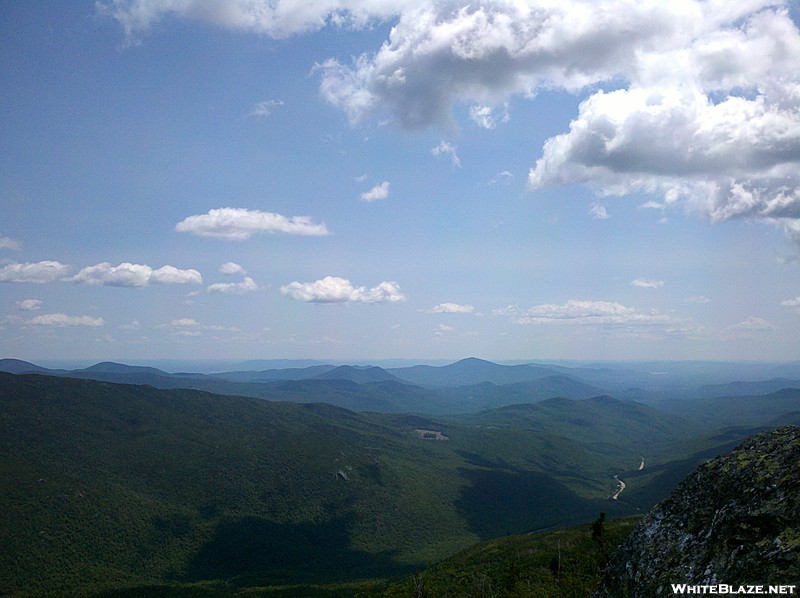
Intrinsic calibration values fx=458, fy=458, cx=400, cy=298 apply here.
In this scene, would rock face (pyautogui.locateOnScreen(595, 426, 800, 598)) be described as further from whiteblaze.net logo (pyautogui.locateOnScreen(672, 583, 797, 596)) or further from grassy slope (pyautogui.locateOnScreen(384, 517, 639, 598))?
grassy slope (pyautogui.locateOnScreen(384, 517, 639, 598))

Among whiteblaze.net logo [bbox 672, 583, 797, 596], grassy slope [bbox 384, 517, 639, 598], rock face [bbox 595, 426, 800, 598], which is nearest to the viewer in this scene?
whiteblaze.net logo [bbox 672, 583, 797, 596]

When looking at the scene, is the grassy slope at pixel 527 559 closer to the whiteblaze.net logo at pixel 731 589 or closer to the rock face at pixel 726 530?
the rock face at pixel 726 530

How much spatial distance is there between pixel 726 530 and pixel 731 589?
1.70 metres

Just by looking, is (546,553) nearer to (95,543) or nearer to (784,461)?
(784,461)

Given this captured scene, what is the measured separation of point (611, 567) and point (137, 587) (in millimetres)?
200169

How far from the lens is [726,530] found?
10945 mm

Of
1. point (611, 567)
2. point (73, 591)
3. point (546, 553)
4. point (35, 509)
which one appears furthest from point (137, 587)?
point (611, 567)

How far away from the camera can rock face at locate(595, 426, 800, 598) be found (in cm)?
951

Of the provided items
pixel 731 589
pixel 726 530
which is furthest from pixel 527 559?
pixel 731 589

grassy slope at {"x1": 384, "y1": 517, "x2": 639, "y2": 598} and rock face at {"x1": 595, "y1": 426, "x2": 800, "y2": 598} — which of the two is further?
grassy slope at {"x1": 384, "y1": 517, "x2": 639, "y2": 598}

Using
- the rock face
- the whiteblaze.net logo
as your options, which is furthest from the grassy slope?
the whiteblaze.net logo

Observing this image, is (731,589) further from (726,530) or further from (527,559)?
(527,559)

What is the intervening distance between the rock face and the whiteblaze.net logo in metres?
0.10

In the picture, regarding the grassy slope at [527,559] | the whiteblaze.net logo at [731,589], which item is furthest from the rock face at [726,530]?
the grassy slope at [527,559]
